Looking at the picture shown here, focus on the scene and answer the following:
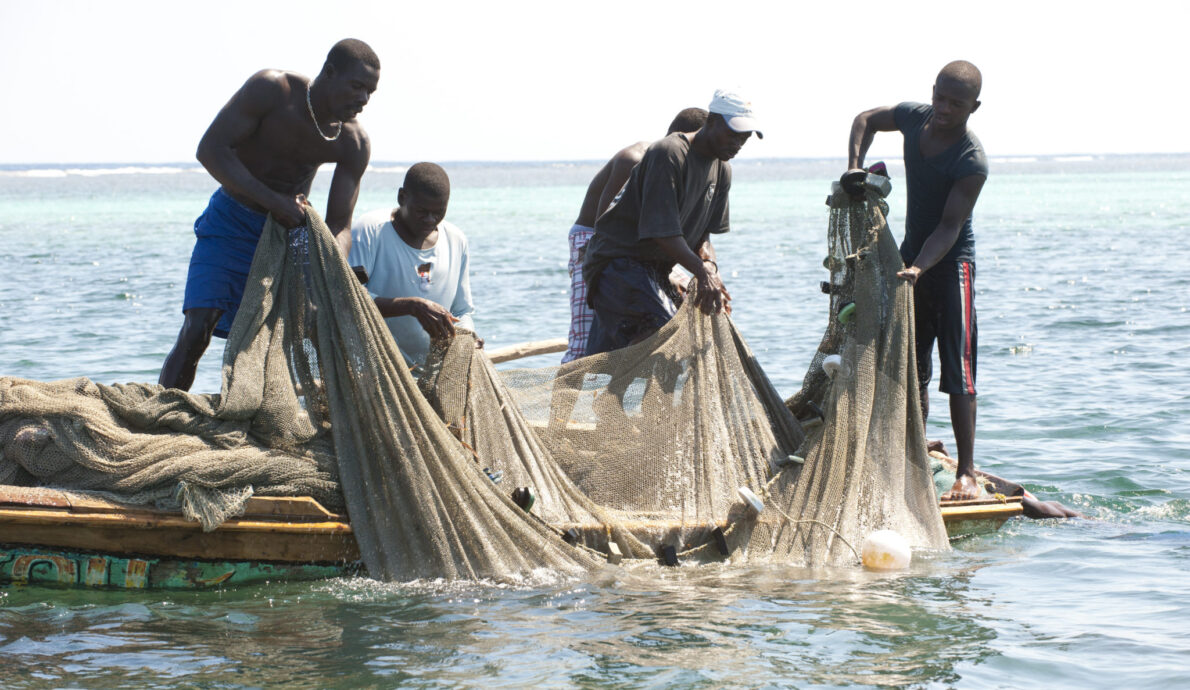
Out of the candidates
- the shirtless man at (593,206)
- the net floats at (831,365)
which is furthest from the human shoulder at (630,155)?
the net floats at (831,365)

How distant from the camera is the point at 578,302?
22.8 ft

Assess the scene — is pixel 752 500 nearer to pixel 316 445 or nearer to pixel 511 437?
pixel 511 437

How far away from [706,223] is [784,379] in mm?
4931

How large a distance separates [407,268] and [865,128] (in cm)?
244

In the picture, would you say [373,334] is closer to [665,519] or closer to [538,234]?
[665,519]

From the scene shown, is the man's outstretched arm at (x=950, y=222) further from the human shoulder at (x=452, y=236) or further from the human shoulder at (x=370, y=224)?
the human shoulder at (x=370, y=224)

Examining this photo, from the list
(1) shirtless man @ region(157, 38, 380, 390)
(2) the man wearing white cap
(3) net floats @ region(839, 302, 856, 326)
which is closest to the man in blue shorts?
(3) net floats @ region(839, 302, 856, 326)

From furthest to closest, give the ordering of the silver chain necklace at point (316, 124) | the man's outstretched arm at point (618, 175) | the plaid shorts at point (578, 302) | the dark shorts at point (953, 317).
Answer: the plaid shorts at point (578, 302)
the man's outstretched arm at point (618, 175)
the dark shorts at point (953, 317)
the silver chain necklace at point (316, 124)

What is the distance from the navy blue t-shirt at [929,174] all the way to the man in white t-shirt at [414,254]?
227 cm

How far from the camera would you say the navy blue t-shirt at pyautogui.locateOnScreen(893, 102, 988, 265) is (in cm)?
591

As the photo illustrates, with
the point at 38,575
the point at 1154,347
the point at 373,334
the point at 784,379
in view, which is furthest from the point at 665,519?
the point at 1154,347

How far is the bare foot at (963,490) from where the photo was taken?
6.10 m

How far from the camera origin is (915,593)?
5242 mm

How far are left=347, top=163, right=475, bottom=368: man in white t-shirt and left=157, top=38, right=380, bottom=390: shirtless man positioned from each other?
241mm
